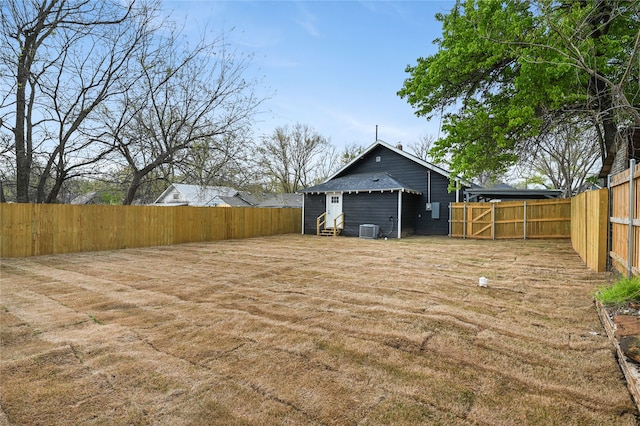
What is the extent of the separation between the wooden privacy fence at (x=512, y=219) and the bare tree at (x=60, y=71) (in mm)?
13250

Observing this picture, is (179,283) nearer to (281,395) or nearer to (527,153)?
(281,395)

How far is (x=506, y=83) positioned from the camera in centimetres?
966

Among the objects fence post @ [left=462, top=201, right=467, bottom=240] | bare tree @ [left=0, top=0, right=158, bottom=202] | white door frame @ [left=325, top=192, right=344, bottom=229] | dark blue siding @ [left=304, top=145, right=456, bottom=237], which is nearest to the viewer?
bare tree @ [left=0, top=0, right=158, bottom=202]

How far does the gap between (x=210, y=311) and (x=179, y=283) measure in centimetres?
183

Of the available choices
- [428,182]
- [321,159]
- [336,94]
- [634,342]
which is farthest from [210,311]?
[321,159]

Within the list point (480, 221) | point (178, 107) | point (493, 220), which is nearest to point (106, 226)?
point (178, 107)

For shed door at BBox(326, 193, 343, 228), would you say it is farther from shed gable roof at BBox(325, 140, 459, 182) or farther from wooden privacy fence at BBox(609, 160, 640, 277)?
wooden privacy fence at BBox(609, 160, 640, 277)

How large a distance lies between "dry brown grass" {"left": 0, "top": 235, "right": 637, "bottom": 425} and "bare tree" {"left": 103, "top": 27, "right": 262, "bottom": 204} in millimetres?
5062

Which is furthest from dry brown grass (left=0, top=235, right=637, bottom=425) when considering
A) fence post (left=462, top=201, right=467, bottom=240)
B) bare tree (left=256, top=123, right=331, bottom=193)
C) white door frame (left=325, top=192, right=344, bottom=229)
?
bare tree (left=256, top=123, right=331, bottom=193)

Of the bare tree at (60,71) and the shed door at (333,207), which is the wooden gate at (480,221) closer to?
the shed door at (333,207)

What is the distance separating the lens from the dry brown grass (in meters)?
1.89

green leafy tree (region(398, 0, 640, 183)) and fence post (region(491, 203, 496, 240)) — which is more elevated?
green leafy tree (region(398, 0, 640, 183))

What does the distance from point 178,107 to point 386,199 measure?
9.17 m

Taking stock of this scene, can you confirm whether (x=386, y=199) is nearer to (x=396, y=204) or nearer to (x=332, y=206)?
(x=396, y=204)
